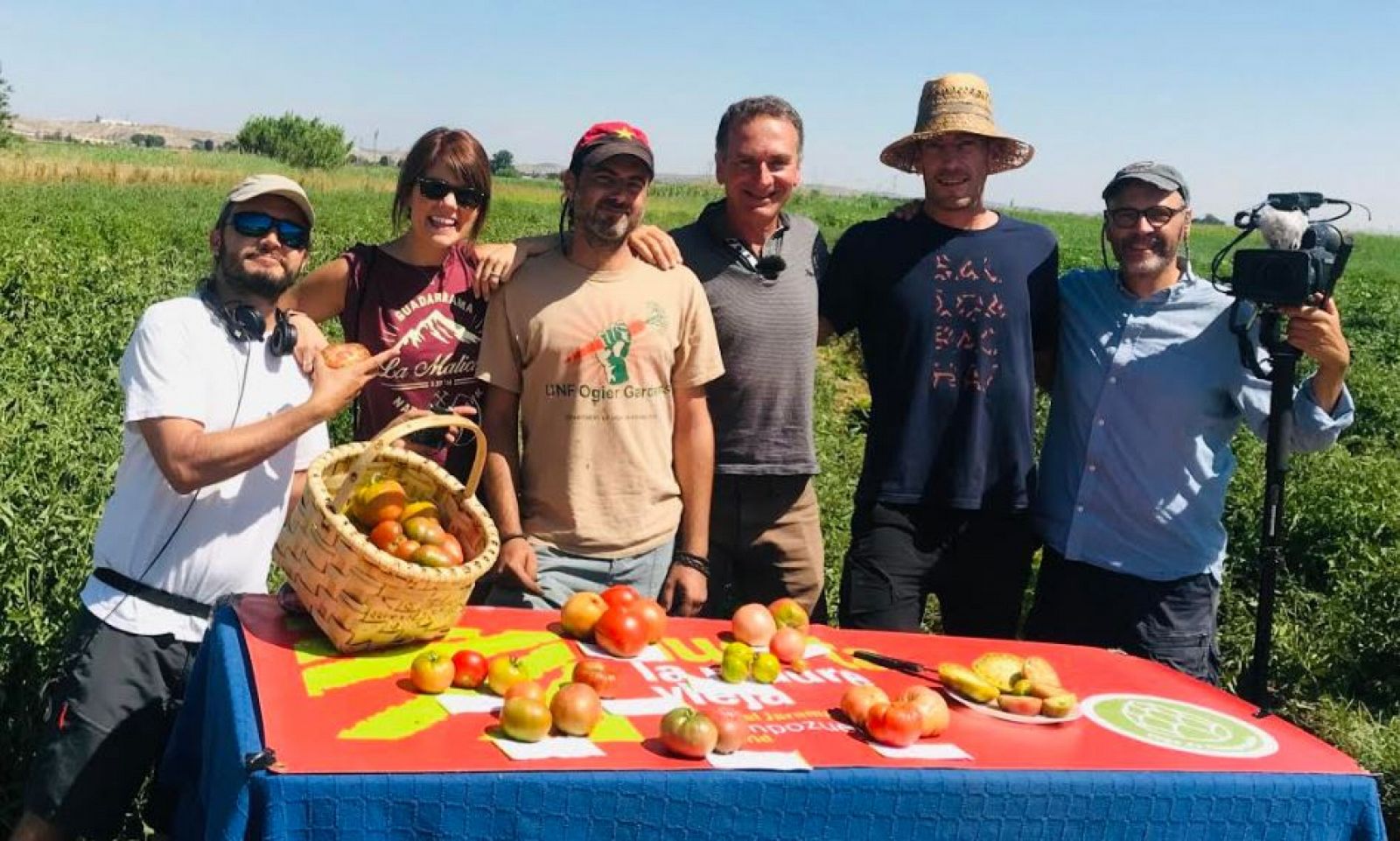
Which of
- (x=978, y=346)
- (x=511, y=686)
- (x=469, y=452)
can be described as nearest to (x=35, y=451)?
(x=469, y=452)

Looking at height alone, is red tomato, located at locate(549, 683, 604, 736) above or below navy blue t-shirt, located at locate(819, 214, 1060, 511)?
below

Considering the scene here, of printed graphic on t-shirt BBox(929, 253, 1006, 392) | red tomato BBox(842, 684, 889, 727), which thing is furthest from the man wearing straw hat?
red tomato BBox(842, 684, 889, 727)

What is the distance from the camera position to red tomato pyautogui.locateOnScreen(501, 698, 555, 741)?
2275 mm

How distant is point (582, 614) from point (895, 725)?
0.84 metres

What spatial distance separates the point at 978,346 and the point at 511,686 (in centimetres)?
199

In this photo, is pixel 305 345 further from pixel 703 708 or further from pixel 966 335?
pixel 966 335

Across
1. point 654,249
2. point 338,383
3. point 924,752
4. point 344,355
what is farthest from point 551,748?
point 654,249

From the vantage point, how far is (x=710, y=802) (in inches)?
88.7

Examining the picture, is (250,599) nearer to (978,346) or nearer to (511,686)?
(511,686)

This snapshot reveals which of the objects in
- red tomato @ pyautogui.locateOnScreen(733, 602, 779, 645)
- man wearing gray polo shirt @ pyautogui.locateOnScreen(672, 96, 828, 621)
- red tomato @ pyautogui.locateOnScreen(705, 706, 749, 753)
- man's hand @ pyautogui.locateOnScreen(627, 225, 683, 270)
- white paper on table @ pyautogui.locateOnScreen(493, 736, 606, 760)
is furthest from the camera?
man wearing gray polo shirt @ pyautogui.locateOnScreen(672, 96, 828, 621)

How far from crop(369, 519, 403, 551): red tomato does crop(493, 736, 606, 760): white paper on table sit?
54 cm

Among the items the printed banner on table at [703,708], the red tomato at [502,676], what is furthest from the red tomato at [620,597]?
the red tomato at [502,676]

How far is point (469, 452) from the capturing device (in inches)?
143

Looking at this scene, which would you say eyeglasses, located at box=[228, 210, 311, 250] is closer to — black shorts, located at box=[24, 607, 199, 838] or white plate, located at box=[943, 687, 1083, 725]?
black shorts, located at box=[24, 607, 199, 838]
